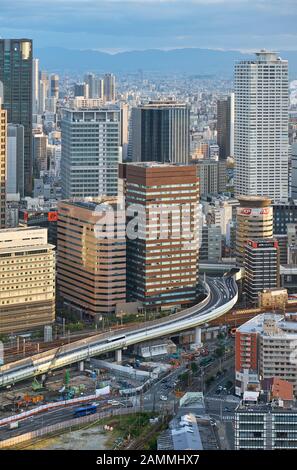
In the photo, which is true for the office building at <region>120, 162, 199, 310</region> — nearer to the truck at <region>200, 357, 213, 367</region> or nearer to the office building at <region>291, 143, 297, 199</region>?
the truck at <region>200, 357, 213, 367</region>

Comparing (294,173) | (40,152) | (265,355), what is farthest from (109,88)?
(265,355)

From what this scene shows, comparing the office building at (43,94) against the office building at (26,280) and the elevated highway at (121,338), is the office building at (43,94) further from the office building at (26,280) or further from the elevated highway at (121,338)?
the office building at (26,280)

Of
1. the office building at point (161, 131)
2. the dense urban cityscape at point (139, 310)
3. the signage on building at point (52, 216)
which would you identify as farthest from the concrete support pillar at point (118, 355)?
the office building at point (161, 131)

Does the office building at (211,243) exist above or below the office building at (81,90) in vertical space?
below

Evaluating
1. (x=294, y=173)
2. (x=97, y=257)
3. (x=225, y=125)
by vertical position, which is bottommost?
(x=97, y=257)

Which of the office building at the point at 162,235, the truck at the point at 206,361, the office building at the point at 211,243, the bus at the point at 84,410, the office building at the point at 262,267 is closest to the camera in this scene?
the bus at the point at 84,410

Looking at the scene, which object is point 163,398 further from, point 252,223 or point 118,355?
point 252,223
